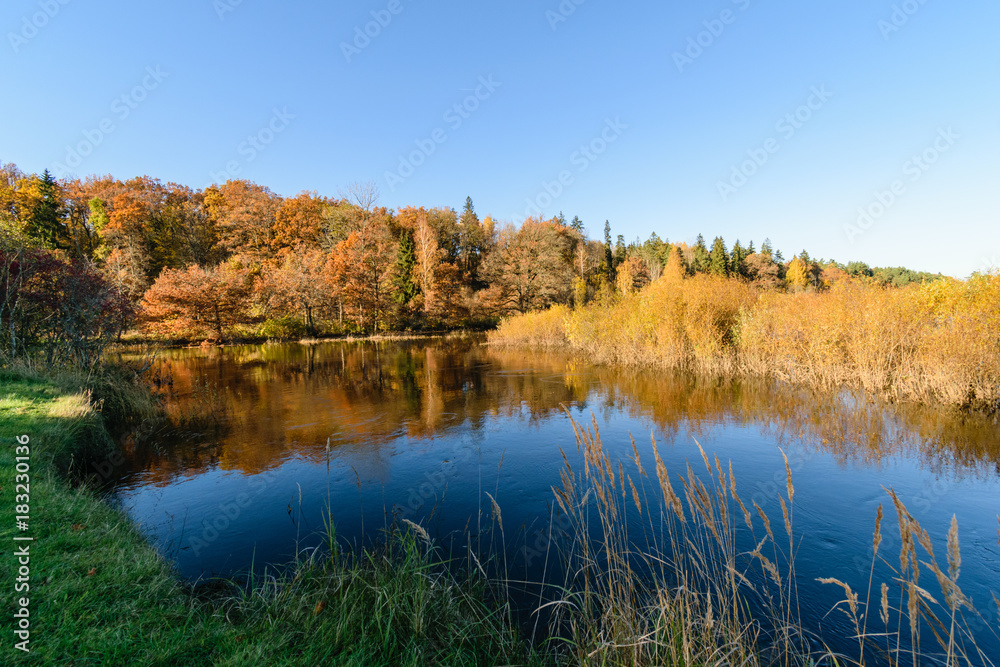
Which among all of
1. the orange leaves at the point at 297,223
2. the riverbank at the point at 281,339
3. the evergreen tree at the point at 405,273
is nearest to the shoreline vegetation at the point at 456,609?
the riverbank at the point at 281,339

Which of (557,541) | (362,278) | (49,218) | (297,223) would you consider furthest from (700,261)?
(49,218)

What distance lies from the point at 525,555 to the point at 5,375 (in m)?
11.4

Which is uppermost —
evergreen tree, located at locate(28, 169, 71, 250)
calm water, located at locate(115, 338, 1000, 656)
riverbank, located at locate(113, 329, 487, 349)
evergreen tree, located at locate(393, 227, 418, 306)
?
evergreen tree, located at locate(28, 169, 71, 250)

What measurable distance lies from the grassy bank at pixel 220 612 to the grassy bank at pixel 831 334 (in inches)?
426

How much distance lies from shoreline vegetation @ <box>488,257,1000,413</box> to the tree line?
18.1 m

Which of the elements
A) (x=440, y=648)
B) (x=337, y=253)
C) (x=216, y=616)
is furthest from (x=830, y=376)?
(x=337, y=253)

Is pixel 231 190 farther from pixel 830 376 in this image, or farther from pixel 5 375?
pixel 830 376

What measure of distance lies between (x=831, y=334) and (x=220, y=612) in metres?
13.4

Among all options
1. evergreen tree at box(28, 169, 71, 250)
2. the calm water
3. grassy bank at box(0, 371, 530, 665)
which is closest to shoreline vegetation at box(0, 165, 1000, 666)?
grassy bank at box(0, 371, 530, 665)

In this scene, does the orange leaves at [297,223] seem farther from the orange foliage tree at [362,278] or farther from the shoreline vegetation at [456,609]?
the shoreline vegetation at [456,609]

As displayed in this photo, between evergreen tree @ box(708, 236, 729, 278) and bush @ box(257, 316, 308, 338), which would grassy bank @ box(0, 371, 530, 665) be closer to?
bush @ box(257, 316, 308, 338)

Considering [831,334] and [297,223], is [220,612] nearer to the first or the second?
[831,334]

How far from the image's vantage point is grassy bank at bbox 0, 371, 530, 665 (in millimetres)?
2385

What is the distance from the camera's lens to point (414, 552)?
135 inches
